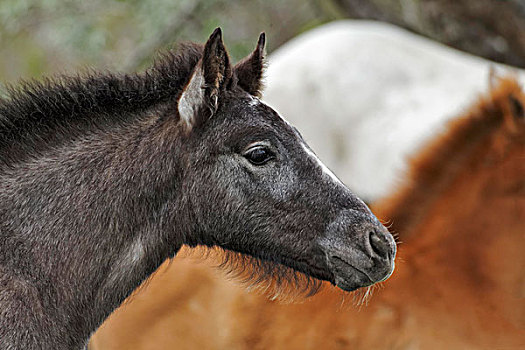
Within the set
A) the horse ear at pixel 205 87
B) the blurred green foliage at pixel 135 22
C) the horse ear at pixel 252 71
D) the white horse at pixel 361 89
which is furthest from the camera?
the blurred green foliage at pixel 135 22

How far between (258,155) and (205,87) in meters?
0.26

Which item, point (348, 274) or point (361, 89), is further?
point (361, 89)

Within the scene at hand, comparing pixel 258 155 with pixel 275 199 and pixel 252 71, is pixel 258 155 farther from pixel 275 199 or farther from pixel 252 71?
pixel 252 71

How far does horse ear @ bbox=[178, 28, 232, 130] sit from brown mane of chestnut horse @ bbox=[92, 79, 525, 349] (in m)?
1.44

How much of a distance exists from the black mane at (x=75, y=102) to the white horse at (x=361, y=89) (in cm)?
359

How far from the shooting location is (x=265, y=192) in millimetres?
1986

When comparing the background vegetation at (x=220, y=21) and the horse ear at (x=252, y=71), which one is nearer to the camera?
the horse ear at (x=252, y=71)

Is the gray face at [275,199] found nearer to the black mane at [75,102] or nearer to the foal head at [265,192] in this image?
the foal head at [265,192]

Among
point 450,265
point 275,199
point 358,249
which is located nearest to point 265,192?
point 275,199

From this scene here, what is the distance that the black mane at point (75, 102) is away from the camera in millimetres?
1996

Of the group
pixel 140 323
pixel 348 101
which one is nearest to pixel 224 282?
pixel 140 323

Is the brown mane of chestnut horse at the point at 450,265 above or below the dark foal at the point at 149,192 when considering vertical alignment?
below

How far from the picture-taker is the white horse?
5.61m

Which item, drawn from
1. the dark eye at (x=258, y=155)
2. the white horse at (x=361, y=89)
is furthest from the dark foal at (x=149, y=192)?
the white horse at (x=361, y=89)
